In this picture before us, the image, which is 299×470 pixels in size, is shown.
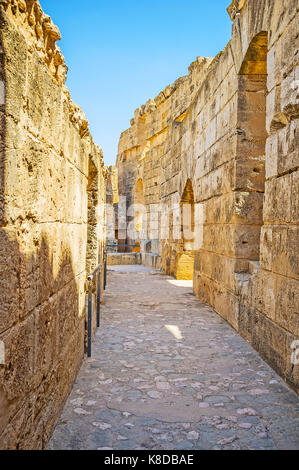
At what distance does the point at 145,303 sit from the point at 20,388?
5.11 metres

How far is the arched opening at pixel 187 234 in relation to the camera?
919 cm

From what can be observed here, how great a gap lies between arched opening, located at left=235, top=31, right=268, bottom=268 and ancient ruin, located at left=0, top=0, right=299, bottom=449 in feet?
0.05

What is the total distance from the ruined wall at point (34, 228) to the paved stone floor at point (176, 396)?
29 cm

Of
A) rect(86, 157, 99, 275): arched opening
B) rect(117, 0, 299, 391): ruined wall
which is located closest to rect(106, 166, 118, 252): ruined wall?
rect(117, 0, 299, 391): ruined wall

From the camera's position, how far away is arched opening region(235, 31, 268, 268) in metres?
4.96

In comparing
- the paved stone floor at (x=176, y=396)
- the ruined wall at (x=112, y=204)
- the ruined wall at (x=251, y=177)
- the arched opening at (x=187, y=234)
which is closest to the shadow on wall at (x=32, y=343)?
the paved stone floor at (x=176, y=396)

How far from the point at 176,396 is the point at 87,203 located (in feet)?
8.20

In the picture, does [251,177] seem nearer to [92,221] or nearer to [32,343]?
[92,221]

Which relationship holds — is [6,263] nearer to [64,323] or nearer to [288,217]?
[64,323]

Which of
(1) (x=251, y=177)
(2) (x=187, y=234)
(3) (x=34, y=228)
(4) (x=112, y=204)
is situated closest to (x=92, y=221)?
(1) (x=251, y=177)

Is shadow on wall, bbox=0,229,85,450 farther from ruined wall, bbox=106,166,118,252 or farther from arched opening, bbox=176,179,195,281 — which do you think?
ruined wall, bbox=106,166,118,252

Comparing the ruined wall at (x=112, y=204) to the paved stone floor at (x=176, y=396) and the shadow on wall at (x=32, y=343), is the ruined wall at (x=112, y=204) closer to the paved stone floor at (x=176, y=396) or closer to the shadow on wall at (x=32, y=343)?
the paved stone floor at (x=176, y=396)
